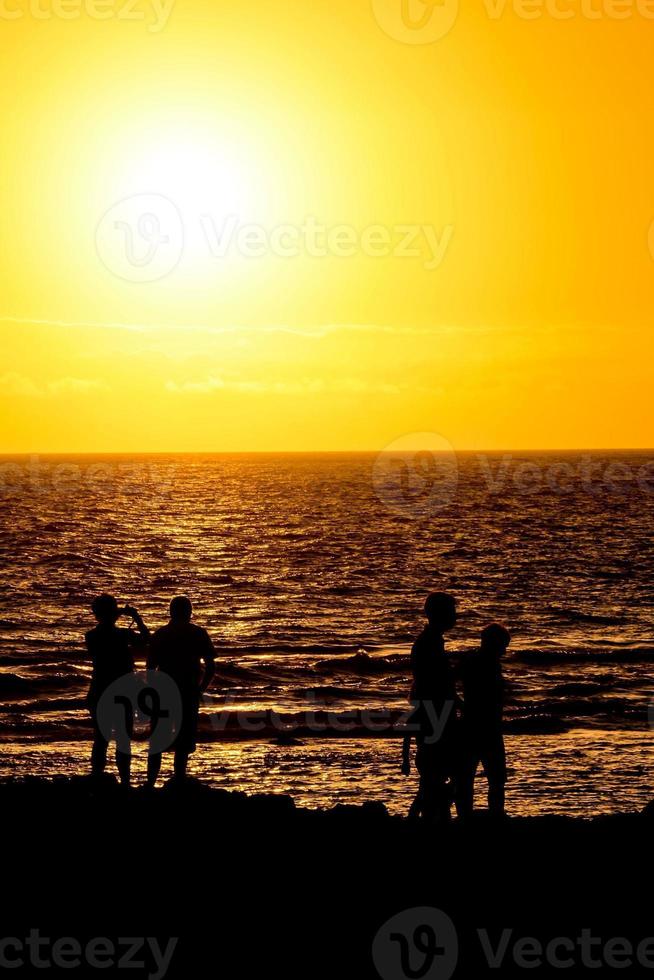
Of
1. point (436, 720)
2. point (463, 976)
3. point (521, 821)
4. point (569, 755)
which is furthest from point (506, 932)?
point (569, 755)

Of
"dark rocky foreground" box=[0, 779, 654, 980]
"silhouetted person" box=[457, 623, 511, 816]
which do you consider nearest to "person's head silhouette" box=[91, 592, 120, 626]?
"dark rocky foreground" box=[0, 779, 654, 980]

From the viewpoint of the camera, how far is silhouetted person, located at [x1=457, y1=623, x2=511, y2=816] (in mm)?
10016

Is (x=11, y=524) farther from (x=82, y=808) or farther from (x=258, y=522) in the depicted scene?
(x=82, y=808)

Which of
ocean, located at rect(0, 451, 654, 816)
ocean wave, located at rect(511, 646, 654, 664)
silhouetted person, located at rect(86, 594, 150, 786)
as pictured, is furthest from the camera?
ocean wave, located at rect(511, 646, 654, 664)

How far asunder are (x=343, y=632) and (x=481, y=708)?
24.3m

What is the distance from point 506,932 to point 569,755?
37.4ft

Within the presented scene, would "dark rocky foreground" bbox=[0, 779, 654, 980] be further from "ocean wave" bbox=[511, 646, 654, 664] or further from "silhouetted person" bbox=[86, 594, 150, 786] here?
"ocean wave" bbox=[511, 646, 654, 664]

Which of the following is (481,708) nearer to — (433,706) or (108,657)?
(433,706)

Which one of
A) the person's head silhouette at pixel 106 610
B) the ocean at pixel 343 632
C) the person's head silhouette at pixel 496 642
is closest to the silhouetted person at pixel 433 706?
the person's head silhouette at pixel 496 642

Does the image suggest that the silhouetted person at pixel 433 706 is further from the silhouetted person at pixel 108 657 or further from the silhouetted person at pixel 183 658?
the silhouetted person at pixel 108 657

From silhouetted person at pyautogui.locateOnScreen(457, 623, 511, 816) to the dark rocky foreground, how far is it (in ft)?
1.52

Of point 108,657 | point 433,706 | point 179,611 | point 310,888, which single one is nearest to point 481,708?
point 433,706

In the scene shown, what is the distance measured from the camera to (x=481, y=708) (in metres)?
10.0

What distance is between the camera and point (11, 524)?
81688mm
